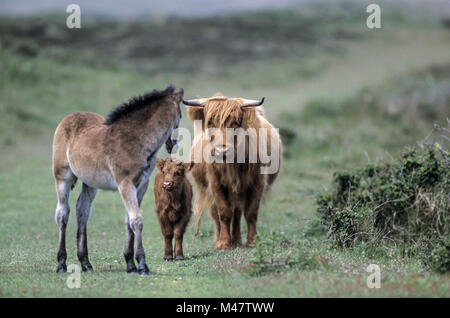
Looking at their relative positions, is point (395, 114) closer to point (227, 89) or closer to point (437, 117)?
point (437, 117)

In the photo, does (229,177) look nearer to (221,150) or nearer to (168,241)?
(221,150)

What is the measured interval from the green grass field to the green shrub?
1.38 feet

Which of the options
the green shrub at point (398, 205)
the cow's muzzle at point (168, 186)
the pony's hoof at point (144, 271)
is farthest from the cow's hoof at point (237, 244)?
the pony's hoof at point (144, 271)

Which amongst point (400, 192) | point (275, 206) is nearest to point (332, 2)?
point (275, 206)

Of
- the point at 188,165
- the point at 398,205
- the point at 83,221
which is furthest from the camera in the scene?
the point at 398,205

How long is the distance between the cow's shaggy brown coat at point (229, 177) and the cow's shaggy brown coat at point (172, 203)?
622mm

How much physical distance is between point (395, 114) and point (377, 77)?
8585 mm

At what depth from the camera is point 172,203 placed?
10352 millimetres

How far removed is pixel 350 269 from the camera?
8117 mm

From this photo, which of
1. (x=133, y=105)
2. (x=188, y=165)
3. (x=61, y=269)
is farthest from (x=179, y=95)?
(x=61, y=269)

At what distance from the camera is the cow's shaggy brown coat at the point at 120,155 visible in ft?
27.1

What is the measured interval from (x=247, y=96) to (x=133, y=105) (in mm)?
19860

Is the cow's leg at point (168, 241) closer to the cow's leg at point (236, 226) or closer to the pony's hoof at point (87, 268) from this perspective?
the cow's leg at point (236, 226)

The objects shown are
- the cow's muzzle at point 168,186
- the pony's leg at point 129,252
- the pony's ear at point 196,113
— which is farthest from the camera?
the pony's ear at point 196,113
